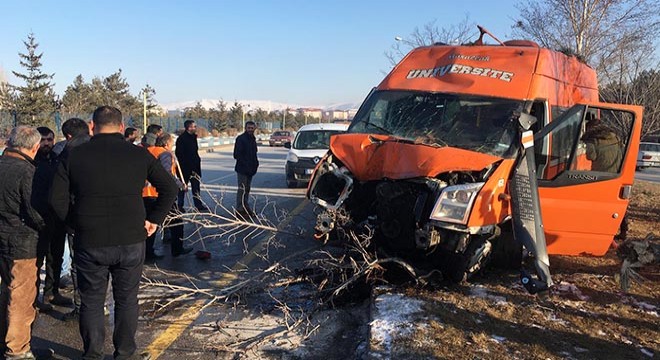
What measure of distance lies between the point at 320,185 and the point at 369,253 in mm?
984

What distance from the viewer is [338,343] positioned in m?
4.18

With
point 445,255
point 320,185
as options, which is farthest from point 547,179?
point 320,185

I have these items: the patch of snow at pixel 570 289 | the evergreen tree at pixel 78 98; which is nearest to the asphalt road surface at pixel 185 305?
the patch of snow at pixel 570 289

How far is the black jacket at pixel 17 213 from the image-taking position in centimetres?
375

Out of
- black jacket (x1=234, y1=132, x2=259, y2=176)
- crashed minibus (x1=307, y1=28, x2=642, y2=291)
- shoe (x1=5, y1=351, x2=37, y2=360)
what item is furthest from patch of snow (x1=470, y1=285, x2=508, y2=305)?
black jacket (x1=234, y1=132, x2=259, y2=176)

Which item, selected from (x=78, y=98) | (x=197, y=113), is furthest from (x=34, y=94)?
(x=197, y=113)

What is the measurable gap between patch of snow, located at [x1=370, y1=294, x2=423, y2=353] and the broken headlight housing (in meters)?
0.84

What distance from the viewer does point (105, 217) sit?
134 inches

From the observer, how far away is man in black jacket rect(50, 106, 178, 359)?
3.39 meters

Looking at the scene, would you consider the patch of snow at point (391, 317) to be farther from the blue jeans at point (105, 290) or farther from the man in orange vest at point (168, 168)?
the man in orange vest at point (168, 168)

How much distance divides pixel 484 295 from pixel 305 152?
9.02 metres

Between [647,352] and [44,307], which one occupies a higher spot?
[647,352]

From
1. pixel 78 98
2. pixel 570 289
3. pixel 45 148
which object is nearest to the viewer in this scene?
pixel 45 148

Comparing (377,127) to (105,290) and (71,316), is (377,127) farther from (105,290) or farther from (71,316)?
(71,316)
